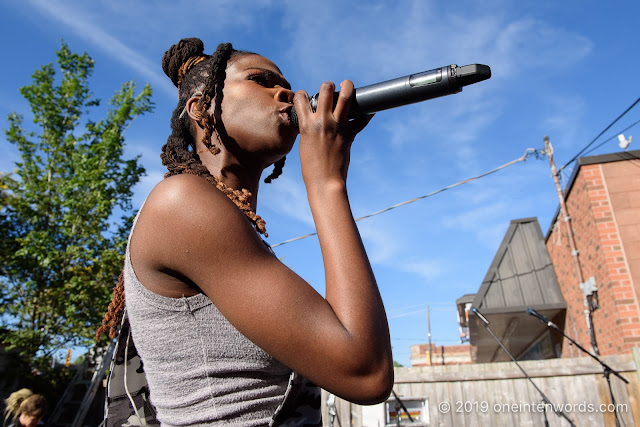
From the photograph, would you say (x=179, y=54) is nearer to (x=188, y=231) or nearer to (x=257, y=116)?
(x=257, y=116)

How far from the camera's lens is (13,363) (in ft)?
29.7

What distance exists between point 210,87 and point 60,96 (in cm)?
1032

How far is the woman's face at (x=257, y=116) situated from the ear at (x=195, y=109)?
0.08m

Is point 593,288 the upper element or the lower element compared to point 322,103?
upper

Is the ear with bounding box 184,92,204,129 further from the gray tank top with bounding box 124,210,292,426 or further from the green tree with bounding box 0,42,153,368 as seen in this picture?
the green tree with bounding box 0,42,153,368

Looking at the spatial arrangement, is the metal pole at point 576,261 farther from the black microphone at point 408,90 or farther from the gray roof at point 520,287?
the black microphone at point 408,90

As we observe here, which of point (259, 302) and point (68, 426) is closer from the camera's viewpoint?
point (259, 302)

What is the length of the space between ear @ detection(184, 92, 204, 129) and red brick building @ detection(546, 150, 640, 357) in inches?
297

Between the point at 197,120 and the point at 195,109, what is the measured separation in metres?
0.04

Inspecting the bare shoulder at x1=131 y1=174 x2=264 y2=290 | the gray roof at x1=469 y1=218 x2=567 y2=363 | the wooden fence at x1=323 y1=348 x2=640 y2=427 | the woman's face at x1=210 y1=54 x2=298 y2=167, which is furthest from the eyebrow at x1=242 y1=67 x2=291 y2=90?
the gray roof at x1=469 y1=218 x2=567 y2=363

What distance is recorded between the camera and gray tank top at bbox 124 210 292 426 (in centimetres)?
91

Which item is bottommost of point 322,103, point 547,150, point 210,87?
point 322,103

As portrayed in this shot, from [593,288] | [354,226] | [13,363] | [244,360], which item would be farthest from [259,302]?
[13,363]

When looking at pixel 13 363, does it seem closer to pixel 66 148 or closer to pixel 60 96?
pixel 66 148
